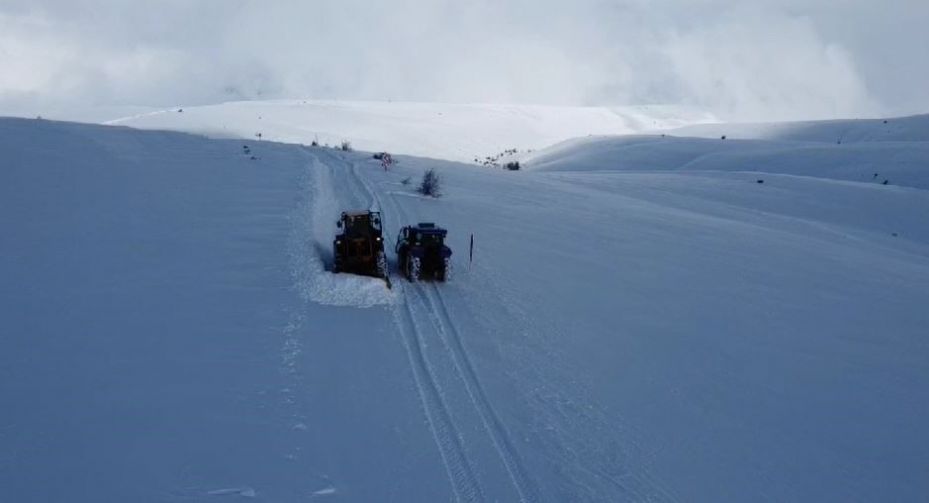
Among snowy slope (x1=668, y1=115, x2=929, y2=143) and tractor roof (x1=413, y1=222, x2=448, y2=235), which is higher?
snowy slope (x1=668, y1=115, x2=929, y2=143)

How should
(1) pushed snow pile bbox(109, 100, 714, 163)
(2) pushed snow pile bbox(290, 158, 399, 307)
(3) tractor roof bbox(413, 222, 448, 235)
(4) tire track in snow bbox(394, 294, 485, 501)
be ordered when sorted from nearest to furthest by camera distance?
(4) tire track in snow bbox(394, 294, 485, 501) → (2) pushed snow pile bbox(290, 158, 399, 307) → (3) tractor roof bbox(413, 222, 448, 235) → (1) pushed snow pile bbox(109, 100, 714, 163)

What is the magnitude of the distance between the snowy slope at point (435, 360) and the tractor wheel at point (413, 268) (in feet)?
1.03

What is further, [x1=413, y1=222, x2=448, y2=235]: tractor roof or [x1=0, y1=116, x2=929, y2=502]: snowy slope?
[x1=413, y1=222, x2=448, y2=235]: tractor roof

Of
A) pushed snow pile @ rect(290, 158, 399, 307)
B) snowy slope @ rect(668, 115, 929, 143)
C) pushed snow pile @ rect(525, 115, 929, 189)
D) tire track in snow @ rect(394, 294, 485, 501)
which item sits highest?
snowy slope @ rect(668, 115, 929, 143)

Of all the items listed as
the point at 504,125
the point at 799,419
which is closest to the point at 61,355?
the point at 799,419

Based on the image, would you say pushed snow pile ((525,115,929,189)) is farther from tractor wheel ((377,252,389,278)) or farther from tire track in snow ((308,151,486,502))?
tire track in snow ((308,151,486,502))

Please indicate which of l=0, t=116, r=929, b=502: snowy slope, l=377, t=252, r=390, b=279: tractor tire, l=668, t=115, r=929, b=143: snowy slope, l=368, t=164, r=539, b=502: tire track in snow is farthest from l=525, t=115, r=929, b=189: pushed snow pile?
l=368, t=164, r=539, b=502: tire track in snow

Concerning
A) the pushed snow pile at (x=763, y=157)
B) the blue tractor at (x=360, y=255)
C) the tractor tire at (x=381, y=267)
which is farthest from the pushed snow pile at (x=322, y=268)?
the pushed snow pile at (x=763, y=157)

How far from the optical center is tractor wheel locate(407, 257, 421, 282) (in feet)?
40.8

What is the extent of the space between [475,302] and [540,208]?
9.46 meters

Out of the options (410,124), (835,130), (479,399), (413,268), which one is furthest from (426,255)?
(410,124)

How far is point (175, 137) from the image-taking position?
Answer: 1109 inches

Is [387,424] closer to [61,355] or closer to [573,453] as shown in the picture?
[573,453]

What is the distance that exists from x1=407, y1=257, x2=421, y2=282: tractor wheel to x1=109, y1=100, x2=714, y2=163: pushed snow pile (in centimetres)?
4011
